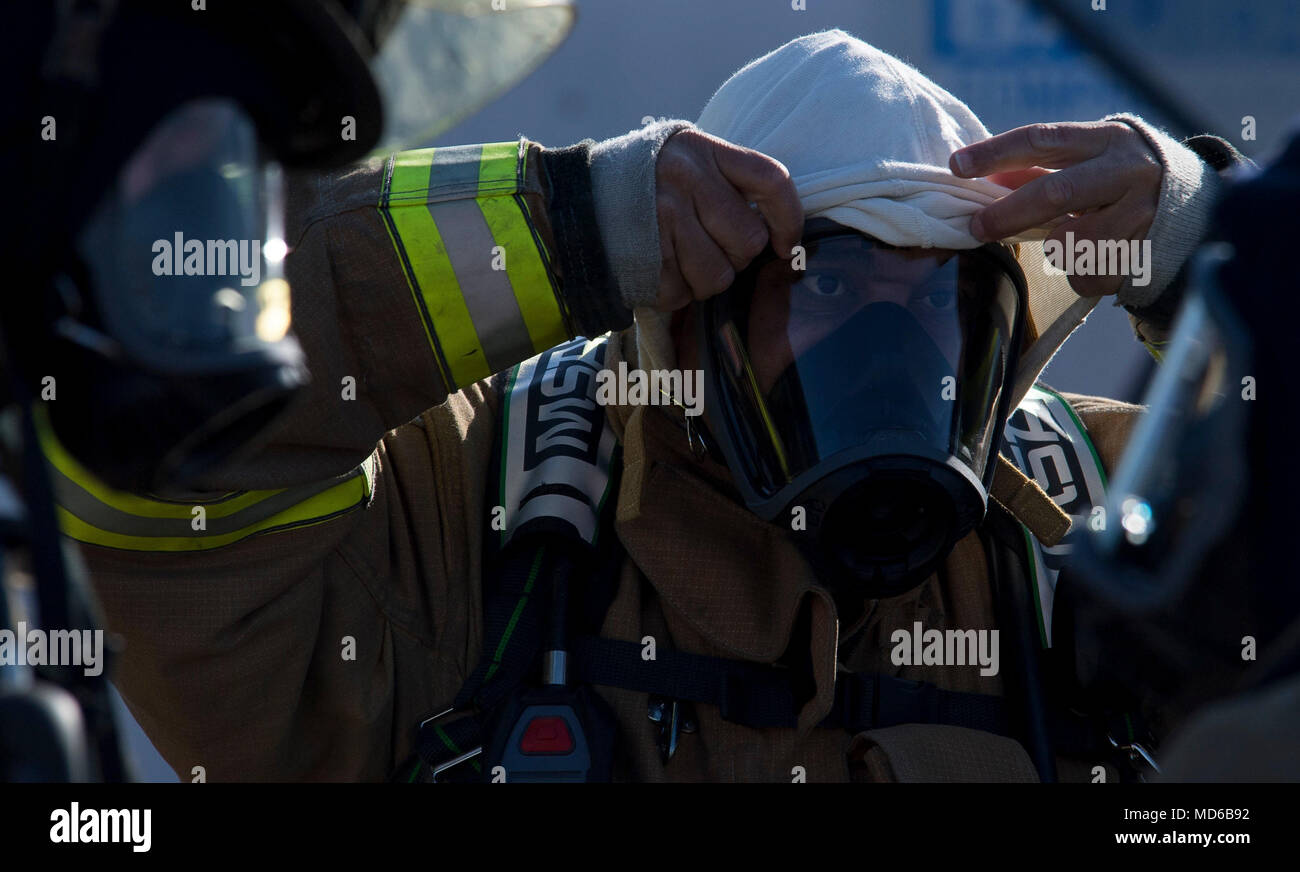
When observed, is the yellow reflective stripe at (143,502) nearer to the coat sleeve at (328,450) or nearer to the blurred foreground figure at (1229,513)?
the coat sleeve at (328,450)

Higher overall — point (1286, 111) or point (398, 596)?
point (1286, 111)

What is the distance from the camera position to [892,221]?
171 cm

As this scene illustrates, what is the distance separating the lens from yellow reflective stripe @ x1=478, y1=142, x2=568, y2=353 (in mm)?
1610

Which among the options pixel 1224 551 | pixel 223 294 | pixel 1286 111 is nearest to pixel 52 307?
pixel 223 294

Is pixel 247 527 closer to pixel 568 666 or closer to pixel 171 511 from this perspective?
pixel 171 511

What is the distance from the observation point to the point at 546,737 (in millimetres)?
1673

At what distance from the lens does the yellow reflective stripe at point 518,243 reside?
161cm

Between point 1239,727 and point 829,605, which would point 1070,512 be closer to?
point 829,605

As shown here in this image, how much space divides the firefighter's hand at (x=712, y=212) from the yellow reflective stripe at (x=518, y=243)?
5.8 inches

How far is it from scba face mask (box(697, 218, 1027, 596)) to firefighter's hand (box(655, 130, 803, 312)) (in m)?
0.08

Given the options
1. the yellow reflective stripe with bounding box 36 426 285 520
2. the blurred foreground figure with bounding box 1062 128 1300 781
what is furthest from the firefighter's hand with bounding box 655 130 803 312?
the blurred foreground figure with bounding box 1062 128 1300 781

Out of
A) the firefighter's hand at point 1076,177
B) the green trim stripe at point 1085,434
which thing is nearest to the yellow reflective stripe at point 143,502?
the firefighter's hand at point 1076,177

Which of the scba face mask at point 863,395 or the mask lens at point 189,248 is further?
the scba face mask at point 863,395

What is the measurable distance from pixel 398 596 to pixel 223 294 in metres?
0.97
